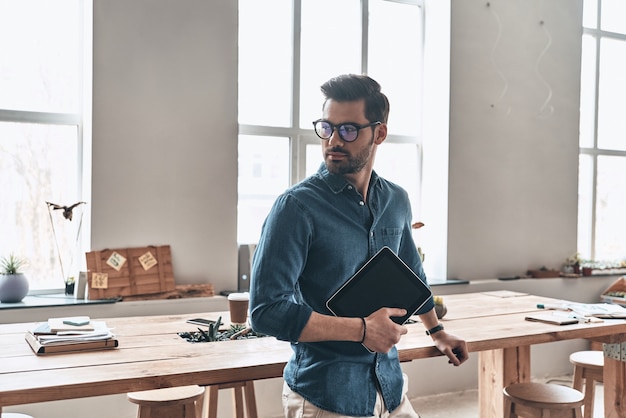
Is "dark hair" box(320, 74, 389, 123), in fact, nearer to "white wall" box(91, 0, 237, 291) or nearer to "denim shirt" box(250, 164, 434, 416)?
"denim shirt" box(250, 164, 434, 416)

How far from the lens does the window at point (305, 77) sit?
402 cm

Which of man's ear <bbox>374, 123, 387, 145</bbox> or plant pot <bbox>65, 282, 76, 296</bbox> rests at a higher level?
man's ear <bbox>374, 123, 387, 145</bbox>

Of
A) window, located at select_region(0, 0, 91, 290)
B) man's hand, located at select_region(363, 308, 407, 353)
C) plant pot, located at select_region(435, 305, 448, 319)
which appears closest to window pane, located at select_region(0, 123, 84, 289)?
window, located at select_region(0, 0, 91, 290)

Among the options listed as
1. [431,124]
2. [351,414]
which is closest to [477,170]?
[431,124]

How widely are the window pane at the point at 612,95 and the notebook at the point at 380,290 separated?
14.1 feet

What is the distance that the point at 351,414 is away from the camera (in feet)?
5.55

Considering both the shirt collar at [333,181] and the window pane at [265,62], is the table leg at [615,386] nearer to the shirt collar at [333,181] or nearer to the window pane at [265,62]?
the shirt collar at [333,181]

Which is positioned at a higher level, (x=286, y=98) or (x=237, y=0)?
(x=237, y=0)

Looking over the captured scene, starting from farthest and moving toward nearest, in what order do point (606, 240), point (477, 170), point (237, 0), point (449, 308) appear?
point (606, 240)
point (477, 170)
point (237, 0)
point (449, 308)

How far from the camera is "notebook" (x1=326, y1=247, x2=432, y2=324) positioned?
168cm

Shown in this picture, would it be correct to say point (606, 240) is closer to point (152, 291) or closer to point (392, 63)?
point (392, 63)

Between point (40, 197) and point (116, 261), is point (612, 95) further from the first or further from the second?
point (40, 197)

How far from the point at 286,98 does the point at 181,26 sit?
0.88 m

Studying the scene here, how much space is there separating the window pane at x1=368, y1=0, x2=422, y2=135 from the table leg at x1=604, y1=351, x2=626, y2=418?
7.31 ft
